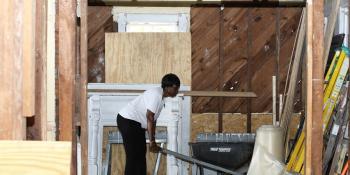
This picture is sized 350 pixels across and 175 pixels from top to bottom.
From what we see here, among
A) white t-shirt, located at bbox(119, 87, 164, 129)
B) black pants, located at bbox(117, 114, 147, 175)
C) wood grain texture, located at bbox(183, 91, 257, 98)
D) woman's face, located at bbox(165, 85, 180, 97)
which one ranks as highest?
woman's face, located at bbox(165, 85, 180, 97)

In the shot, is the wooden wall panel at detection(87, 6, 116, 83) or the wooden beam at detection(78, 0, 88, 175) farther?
the wooden wall panel at detection(87, 6, 116, 83)

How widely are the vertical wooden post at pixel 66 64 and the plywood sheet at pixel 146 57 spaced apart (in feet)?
12.2

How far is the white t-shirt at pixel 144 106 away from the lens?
4.84 m

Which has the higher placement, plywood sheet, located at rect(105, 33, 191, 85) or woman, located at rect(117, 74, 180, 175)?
plywood sheet, located at rect(105, 33, 191, 85)

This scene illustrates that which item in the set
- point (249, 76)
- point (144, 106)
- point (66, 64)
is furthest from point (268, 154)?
point (249, 76)

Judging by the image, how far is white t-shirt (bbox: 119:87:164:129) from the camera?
15.9 ft

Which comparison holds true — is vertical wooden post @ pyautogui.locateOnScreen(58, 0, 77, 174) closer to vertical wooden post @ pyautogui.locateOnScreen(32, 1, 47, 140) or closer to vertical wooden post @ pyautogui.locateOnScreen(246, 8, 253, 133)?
vertical wooden post @ pyautogui.locateOnScreen(32, 1, 47, 140)

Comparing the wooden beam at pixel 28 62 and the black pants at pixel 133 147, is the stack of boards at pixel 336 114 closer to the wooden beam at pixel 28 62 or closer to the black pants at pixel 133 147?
the black pants at pixel 133 147

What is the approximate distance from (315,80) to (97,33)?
4.07 metres

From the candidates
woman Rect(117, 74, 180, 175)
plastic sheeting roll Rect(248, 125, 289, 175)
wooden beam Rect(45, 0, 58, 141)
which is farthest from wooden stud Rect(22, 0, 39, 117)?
woman Rect(117, 74, 180, 175)

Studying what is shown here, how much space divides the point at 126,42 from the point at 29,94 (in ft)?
14.5

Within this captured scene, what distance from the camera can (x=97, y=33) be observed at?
6.00 meters

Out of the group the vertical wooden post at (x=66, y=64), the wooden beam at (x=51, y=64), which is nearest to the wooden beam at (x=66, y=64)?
the vertical wooden post at (x=66, y=64)

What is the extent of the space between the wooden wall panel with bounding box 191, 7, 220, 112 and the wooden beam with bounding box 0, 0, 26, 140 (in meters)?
4.62
